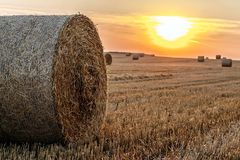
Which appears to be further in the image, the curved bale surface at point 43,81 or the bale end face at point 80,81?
the bale end face at point 80,81

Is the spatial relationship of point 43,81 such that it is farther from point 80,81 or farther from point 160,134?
point 160,134

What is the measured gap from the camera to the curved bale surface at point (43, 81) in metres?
6.62

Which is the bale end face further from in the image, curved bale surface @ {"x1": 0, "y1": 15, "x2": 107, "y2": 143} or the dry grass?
the dry grass

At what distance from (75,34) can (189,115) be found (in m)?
→ 3.65

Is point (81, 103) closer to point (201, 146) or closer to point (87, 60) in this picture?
point (87, 60)

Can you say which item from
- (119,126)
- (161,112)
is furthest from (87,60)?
(161,112)

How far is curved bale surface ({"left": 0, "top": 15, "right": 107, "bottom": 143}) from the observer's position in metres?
6.62

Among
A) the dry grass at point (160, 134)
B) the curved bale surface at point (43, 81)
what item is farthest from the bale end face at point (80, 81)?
the dry grass at point (160, 134)

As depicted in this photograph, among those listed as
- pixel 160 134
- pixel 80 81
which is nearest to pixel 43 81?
pixel 80 81

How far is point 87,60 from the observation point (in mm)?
8102

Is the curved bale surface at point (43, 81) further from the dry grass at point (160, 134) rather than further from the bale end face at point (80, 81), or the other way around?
the dry grass at point (160, 134)

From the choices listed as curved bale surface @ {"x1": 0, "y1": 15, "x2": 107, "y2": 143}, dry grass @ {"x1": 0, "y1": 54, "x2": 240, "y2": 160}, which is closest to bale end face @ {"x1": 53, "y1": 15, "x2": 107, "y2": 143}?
curved bale surface @ {"x1": 0, "y1": 15, "x2": 107, "y2": 143}

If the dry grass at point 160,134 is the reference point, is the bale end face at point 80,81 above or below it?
above

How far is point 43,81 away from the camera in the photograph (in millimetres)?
6594
